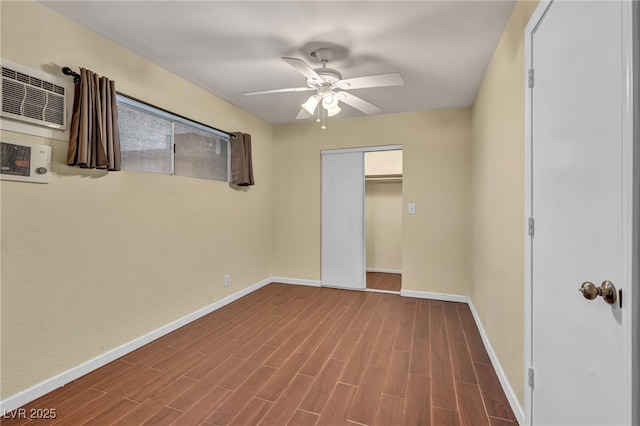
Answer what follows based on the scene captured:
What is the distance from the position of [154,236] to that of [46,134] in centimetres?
109

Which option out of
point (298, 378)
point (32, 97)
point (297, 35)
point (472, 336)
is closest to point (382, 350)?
point (298, 378)

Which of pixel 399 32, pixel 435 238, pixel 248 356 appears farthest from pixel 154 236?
pixel 435 238

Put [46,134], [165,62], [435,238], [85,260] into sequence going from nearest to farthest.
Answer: [46,134]
[85,260]
[165,62]
[435,238]

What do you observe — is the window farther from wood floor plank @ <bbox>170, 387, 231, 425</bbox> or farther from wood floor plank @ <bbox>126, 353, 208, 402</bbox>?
wood floor plank @ <bbox>170, 387, 231, 425</bbox>

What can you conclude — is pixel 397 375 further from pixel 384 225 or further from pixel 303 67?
pixel 384 225

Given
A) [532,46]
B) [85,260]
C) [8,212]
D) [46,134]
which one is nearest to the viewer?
[532,46]

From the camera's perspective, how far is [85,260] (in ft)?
6.86

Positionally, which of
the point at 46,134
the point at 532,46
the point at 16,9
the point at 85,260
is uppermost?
the point at 16,9

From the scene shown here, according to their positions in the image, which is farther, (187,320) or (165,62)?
(187,320)

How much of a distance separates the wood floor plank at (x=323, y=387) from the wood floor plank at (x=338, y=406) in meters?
0.04

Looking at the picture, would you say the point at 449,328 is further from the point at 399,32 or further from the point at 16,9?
the point at 16,9

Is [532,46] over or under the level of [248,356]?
over

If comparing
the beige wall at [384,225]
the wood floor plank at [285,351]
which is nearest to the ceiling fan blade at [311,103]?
the wood floor plank at [285,351]

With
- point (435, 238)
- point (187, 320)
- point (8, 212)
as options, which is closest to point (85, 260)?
point (8, 212)
